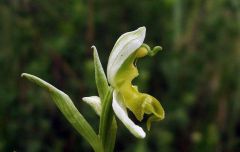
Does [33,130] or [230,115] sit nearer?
[33,130]

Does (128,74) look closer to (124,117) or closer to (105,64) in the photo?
(124,117)

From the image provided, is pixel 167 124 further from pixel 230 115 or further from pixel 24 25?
pixel 24 25

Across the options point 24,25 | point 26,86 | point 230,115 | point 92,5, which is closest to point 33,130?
point 26,86

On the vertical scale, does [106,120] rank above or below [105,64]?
above

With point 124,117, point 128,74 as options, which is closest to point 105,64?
point 128,74

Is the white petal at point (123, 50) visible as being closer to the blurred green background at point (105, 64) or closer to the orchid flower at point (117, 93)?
the orchid flower at point (117, 93)

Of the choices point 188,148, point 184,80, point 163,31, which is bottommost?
point 188,148

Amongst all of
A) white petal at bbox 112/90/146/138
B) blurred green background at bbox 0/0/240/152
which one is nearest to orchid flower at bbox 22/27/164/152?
white petal at bbox 112/90/146/138

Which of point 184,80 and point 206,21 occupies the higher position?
point 206,21
